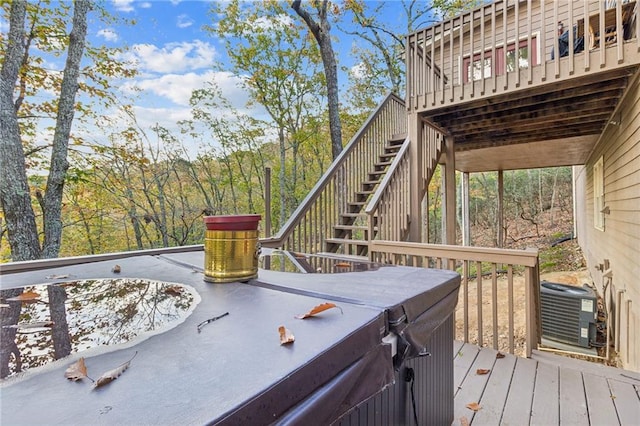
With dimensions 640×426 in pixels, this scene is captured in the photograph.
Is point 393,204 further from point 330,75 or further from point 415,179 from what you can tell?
point 330,75

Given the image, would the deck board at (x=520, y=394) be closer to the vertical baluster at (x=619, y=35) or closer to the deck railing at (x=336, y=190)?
the deck railing at (x=336, y=190)

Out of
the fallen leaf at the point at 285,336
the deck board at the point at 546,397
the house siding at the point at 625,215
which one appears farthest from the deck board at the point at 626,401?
the fallen leaf at the point at 285,336

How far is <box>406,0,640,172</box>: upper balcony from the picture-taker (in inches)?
138

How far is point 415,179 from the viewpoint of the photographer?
4824 mm

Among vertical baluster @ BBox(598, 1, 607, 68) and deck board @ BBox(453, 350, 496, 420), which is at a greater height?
vertical baluster @ BBox(598, 1, 607, 68)

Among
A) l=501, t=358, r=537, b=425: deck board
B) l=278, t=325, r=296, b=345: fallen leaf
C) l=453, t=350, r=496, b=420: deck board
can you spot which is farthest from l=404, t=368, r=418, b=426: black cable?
l=501, t=358, r=537, b=425: deck board

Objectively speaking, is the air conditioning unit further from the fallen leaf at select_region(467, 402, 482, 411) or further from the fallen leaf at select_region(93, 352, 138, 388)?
the fallen leaf at select_region(93, 352, 138, 388)

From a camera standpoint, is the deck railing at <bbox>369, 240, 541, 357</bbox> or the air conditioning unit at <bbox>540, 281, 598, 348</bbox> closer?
the deck railing at <bbox>369, 240, 541, 357</bbox>

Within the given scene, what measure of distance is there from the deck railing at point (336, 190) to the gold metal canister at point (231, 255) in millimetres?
2261

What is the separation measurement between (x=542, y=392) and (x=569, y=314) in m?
3.95

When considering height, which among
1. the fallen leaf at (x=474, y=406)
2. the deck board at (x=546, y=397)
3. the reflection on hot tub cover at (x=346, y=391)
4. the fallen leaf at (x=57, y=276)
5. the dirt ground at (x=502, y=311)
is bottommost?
the dirt ground at (x=502, y=311)

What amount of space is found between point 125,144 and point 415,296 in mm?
8537

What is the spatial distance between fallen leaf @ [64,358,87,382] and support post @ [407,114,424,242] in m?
4.28

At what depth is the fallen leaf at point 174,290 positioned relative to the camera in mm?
1324
